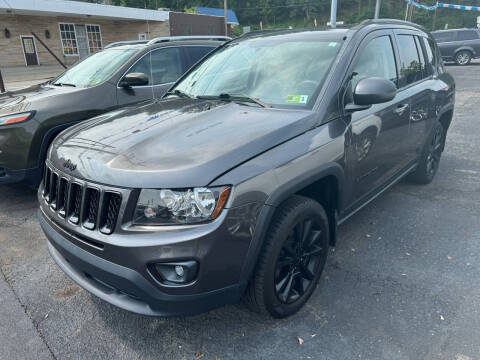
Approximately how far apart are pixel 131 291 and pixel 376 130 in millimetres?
2230

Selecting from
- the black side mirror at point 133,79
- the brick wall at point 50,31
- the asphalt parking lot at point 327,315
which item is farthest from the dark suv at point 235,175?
the brick wall at point 50,31

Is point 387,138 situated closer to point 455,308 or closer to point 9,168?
point 455,308

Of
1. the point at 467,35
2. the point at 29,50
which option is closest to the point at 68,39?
the point at 29,50

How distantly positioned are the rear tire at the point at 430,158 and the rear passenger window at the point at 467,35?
21093 millimetres

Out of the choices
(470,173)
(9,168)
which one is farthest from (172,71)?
(470,173)

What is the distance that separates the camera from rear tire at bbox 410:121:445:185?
4.43m

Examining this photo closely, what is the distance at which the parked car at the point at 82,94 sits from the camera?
162 inches

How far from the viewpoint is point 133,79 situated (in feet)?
15.3

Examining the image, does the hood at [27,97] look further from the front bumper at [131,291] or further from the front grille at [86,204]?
the front bumper at [131,291]

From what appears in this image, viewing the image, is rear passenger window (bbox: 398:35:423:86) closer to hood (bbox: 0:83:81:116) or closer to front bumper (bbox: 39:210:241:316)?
front bumper (bbox: 39:210:241:316)

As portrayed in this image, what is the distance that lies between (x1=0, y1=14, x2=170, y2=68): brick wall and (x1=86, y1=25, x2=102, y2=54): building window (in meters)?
0.28

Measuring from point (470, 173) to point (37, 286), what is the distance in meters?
5.29

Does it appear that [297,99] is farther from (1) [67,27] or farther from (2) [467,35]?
(1) [67,27]

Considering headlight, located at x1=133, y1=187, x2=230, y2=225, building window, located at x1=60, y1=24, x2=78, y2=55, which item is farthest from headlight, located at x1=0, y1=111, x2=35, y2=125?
building window, located at x1=60, y1=24, x2=78, y2=55
